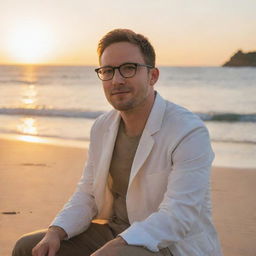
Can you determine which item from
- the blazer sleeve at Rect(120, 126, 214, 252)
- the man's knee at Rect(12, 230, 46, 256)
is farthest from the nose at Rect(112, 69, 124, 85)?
the man's knee at Rect(12, 230, 46, 256)

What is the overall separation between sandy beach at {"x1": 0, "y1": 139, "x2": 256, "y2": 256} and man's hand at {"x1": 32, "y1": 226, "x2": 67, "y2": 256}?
153cm

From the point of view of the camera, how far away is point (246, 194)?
587cm

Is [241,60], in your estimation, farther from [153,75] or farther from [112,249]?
[112,249]

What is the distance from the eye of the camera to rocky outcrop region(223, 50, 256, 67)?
53.9m

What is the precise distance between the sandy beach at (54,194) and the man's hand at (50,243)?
1533mm

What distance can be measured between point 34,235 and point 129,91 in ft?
3.02

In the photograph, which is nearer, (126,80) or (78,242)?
(126,80)

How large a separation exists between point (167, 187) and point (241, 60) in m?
53.4

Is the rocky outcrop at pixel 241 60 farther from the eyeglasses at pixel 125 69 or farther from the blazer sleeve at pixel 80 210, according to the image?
the eyeglasses at pixel 125 69

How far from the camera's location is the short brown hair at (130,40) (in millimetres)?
2512

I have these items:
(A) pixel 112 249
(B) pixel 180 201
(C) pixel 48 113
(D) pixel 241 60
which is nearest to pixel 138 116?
(B) pixel 180 201

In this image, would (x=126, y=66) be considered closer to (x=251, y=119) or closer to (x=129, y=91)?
→ (x=129, y=91)

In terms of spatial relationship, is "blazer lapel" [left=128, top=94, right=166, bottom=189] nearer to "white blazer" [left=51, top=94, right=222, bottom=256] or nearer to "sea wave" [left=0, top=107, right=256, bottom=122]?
"white blazer" [left=51, top=94, right=222, bottom=256]

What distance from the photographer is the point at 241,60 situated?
177 feet
